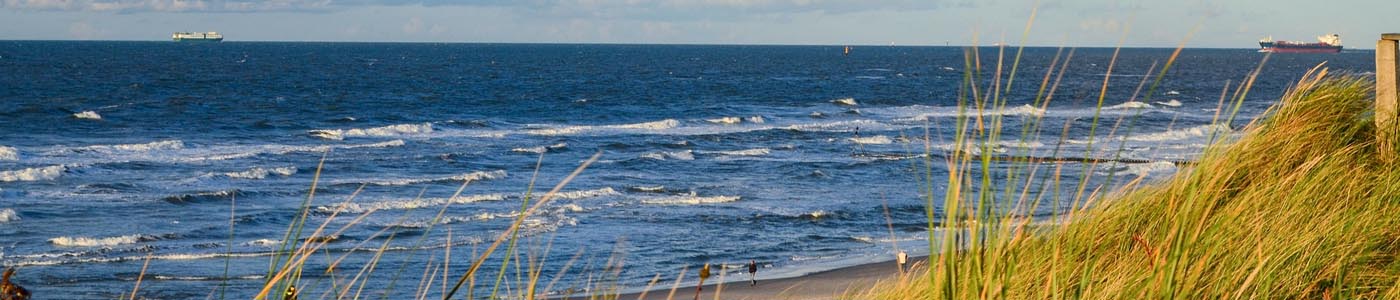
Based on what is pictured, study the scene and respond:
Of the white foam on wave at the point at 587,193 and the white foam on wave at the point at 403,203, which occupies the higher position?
the white foam on wave at the point at 403,203

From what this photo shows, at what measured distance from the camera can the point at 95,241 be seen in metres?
22.2

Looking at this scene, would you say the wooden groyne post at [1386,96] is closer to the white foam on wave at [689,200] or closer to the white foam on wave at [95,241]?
the white foam on wave at [95,241]

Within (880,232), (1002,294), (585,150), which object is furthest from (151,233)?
(1002,294)

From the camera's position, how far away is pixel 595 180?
32406 millimetres

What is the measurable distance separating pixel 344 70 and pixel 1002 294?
109 m

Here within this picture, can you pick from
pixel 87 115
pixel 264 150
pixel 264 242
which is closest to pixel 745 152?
pixel 264 150

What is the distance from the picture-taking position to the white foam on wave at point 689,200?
28156mm

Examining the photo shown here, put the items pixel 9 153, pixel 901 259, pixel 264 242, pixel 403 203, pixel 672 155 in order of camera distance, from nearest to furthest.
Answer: pixel 901 259 → pixel 264 242 → pixel 403 203 → pixel 9 153 → pixel 672 155

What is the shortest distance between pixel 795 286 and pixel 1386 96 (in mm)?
9935

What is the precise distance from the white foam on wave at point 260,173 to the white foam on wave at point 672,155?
387 inches

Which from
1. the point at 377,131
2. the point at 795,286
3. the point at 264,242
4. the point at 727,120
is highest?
Result: the point at 795,286

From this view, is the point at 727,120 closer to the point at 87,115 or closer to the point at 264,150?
the point at 264,150

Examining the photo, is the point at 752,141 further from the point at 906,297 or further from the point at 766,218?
the point at 906,297

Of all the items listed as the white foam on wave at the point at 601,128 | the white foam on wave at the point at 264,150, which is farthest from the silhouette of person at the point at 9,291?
the white foam on wave at the point at 601,128
